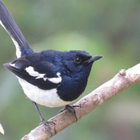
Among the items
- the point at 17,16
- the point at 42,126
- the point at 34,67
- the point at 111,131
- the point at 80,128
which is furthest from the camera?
the point at 17,16

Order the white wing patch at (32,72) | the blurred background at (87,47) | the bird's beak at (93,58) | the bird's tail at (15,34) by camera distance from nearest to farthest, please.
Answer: the bird's beak at (93,58) < the white wing patch at (32,72) < the blurred background at (87,47) < the bird's tail at (15,34)

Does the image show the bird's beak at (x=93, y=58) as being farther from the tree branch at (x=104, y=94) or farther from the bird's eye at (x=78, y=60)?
the tree branch at (x=104, y=94)

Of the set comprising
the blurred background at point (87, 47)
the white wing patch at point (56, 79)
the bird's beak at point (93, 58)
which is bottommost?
the blurred background at point (87, 47)

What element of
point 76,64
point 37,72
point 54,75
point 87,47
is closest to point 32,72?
point 37,72

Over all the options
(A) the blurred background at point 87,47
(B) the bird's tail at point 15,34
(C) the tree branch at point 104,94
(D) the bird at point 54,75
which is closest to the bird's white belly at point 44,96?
(D) the bird at point 54,75

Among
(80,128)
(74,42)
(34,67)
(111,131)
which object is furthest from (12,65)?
(111,131)

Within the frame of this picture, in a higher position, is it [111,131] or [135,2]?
[135,2]

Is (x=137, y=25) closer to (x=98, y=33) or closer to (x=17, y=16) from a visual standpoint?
(x=98, y=33)

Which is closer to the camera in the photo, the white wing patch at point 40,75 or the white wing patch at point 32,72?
the white wing patch at point 40,75

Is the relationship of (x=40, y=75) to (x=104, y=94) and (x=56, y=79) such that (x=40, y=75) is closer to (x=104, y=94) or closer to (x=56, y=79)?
(x=56, y=79)
